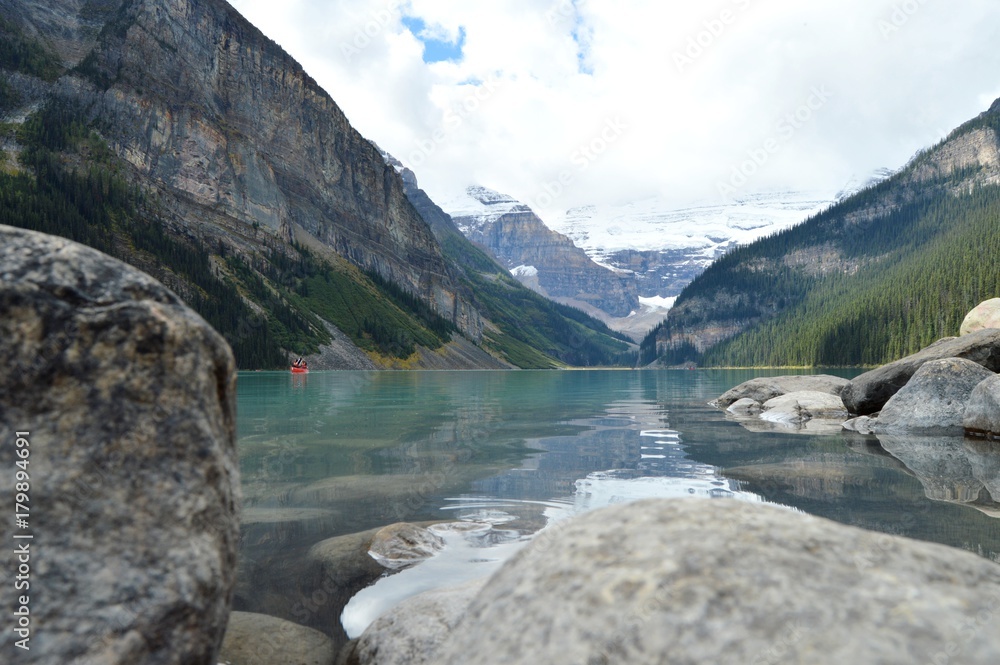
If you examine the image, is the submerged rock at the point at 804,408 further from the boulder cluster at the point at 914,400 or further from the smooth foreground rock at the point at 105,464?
the smooth foreground rock at the point at 105,464

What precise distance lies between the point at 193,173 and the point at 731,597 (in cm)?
17625

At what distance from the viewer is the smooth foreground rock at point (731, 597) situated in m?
2.34

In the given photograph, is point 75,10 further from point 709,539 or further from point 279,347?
point 709,539

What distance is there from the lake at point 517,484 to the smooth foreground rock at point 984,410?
82 centimetres

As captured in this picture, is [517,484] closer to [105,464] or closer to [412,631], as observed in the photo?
[412,631]

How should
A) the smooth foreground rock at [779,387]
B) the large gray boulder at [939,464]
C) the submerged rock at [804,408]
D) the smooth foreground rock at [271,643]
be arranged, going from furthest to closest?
the smooth foreground rock at [779,387]
the submerged rock at [804,408]
the large gray boulder at [939,464]
the smooth foreground rock at [271,643]

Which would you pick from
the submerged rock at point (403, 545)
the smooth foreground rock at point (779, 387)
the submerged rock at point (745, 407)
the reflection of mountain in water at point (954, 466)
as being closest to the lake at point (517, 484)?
the reflection of mountain in water at point (954, 466)

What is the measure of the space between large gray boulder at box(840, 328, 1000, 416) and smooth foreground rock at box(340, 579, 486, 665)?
2215 centimetres

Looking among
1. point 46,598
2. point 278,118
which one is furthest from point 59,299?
point 278,118

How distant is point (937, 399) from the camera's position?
739 inches

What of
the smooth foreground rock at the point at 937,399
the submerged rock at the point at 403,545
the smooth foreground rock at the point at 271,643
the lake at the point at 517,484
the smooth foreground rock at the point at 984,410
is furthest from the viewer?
the smooth foreground rock at the point at 937,399

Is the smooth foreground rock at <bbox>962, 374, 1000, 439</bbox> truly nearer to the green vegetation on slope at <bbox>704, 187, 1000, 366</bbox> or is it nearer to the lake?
the lake

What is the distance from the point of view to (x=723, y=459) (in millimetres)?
15312

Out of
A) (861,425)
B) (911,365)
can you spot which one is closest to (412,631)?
(861,425)
